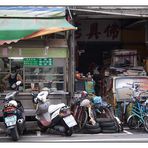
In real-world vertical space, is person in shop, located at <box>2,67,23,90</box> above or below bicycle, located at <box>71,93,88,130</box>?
above

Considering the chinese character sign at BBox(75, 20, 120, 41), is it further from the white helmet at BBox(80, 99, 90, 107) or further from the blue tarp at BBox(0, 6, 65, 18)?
the white helmet at BBox(80, 99, 90, 107)

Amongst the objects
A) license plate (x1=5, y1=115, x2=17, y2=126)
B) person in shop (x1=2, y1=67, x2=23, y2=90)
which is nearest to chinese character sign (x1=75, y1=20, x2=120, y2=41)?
person in shop (x1=2, y1=67, x2=23, y2=90)

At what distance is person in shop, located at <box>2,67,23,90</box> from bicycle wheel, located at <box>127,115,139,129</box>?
11.5 feet

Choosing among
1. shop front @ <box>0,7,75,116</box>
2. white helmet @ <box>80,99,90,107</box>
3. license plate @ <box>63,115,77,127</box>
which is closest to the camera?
license plate @ <box>63,115,77,127</box>

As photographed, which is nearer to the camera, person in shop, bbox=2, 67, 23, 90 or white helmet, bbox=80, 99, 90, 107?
white helmet, bbox=80, 99, 90, 107

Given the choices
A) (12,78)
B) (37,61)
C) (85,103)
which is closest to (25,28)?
(37,61)

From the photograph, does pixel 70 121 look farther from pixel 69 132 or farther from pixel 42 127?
pixel 42 127

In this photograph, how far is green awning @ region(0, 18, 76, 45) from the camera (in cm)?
1192

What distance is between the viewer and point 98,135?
36.3 ft

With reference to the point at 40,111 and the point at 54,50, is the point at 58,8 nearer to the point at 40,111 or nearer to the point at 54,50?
the point at 54,50

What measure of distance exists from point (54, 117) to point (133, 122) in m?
2.51

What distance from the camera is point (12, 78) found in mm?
13219

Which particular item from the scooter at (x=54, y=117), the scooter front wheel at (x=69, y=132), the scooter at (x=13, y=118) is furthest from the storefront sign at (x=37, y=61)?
the scooter front wheel at (x=69, y=132)

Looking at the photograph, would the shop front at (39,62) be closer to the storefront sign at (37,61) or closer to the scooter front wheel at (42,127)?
the storefront sign at (37,61)
